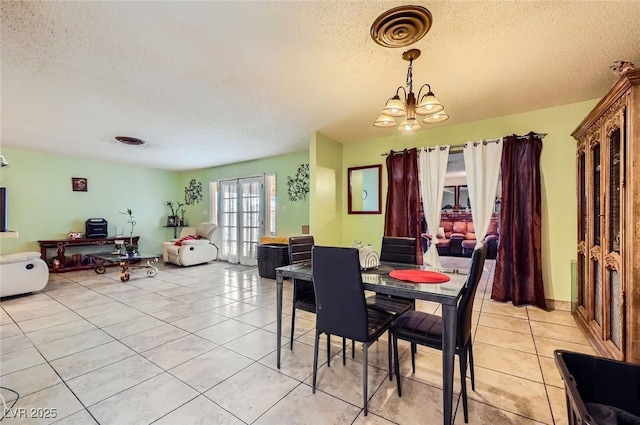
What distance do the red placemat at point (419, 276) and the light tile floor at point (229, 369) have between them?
735 mm

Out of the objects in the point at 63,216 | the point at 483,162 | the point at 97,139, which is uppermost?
the point at 97,139

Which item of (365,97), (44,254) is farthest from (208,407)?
(44,254)

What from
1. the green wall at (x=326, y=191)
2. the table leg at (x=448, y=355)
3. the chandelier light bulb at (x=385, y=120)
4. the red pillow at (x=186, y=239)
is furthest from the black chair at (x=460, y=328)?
the red pillow at (x=186, y=239)

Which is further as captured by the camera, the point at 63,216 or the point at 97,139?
the point at 63,216

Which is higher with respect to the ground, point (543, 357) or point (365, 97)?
point (365, 97)

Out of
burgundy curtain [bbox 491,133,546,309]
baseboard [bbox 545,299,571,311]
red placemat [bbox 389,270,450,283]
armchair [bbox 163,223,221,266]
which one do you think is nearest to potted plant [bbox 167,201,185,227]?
armchair [bbox 163,223,221,266]

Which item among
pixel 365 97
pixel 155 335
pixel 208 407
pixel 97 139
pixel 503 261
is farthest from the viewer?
pixel 97 139

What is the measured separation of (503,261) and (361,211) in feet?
7.03

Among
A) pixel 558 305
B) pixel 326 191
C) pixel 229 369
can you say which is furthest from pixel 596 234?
pixel 229 369

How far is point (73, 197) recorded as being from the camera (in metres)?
6.23

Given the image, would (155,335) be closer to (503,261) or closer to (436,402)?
(436,402)

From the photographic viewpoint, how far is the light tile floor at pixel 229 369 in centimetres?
167

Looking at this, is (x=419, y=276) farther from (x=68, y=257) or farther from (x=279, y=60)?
(x=68, y=257)

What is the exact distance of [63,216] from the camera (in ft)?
20.0
